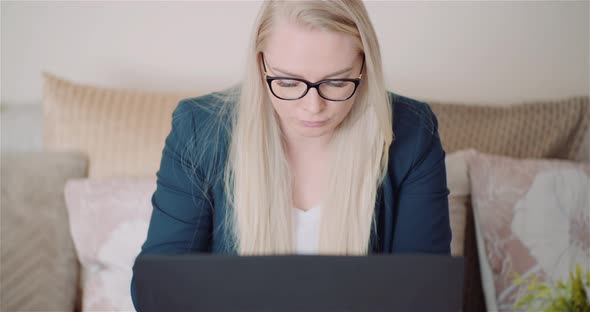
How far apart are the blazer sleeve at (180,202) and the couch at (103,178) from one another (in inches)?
9.7

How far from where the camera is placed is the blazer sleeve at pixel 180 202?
105cm

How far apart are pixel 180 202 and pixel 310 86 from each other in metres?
0.36

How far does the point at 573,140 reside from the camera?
160 cm

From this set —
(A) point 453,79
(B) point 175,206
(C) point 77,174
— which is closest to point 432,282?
(B) point 175,206

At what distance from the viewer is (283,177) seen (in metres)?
1.12

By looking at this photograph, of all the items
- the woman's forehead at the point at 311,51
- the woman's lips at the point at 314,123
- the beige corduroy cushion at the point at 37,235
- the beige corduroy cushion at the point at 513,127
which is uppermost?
the woman's forehead at the point at 311,51

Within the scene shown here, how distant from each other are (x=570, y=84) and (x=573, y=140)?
0.30 meters

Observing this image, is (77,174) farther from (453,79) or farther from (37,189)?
(453,79)

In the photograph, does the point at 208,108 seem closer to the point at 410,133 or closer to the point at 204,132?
the point at 204,132

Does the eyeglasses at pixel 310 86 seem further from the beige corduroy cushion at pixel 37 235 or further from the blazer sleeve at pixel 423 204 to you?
the beige corduroy cushion at pixel 37 235

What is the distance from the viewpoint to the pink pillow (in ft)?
4.21

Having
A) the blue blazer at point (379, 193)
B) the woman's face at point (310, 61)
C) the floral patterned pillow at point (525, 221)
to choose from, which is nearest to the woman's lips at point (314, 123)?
the woman's face at point (310, 61)

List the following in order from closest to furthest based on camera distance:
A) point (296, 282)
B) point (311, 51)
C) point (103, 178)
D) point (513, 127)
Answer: point (296, 282) < point (311, 51) < point (103, 178) < point (513, 127)

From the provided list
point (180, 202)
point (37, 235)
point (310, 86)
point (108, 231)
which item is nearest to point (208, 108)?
point (180, 202)
